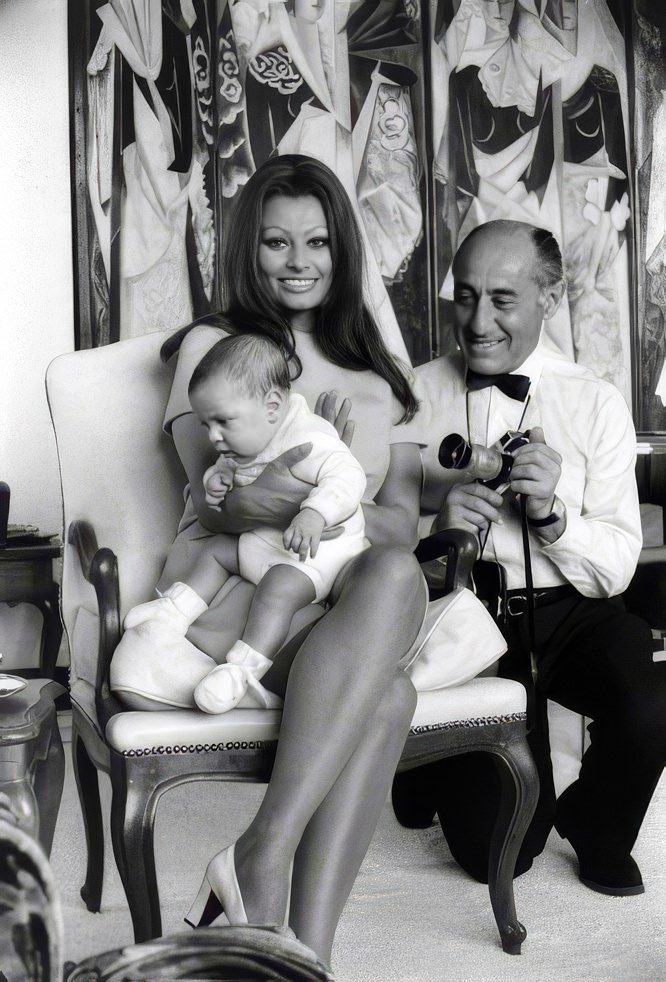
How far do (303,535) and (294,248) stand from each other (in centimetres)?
56

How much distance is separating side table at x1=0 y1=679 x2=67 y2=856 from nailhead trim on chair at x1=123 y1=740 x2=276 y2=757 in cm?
14

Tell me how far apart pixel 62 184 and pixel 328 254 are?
0.53m

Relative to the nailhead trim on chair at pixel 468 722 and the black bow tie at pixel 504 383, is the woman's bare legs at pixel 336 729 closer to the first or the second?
the nailhead trim on chair at pixel 468 722

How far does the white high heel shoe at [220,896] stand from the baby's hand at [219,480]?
528 mm

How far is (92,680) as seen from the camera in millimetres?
1651

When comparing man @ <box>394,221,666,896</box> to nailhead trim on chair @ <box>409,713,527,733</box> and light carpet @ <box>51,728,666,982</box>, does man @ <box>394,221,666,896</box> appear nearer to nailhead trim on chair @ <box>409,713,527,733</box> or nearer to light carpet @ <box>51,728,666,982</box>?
light carpet @ <box>51,728,666,982</box>

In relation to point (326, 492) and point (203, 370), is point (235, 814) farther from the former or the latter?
point (203, 370)

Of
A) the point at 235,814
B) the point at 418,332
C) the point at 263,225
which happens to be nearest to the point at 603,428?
the point at 418,332

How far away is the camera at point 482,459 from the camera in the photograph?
5.92ft

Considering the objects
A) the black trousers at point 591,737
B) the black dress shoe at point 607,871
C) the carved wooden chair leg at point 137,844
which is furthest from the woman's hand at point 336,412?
the black dress shoe at point 607,871

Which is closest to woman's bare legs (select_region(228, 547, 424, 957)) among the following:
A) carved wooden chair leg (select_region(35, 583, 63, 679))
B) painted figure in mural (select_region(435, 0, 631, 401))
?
carved wooden chair leg (select_region(35, 583, 63, 679))

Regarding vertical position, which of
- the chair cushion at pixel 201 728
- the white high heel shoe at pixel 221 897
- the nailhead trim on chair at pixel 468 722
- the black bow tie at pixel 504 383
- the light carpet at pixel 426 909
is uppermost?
→ the black bow tie at pixel 504 383

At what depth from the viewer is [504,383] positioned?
1.96 metres

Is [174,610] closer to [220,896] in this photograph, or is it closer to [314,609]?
[314,609]
